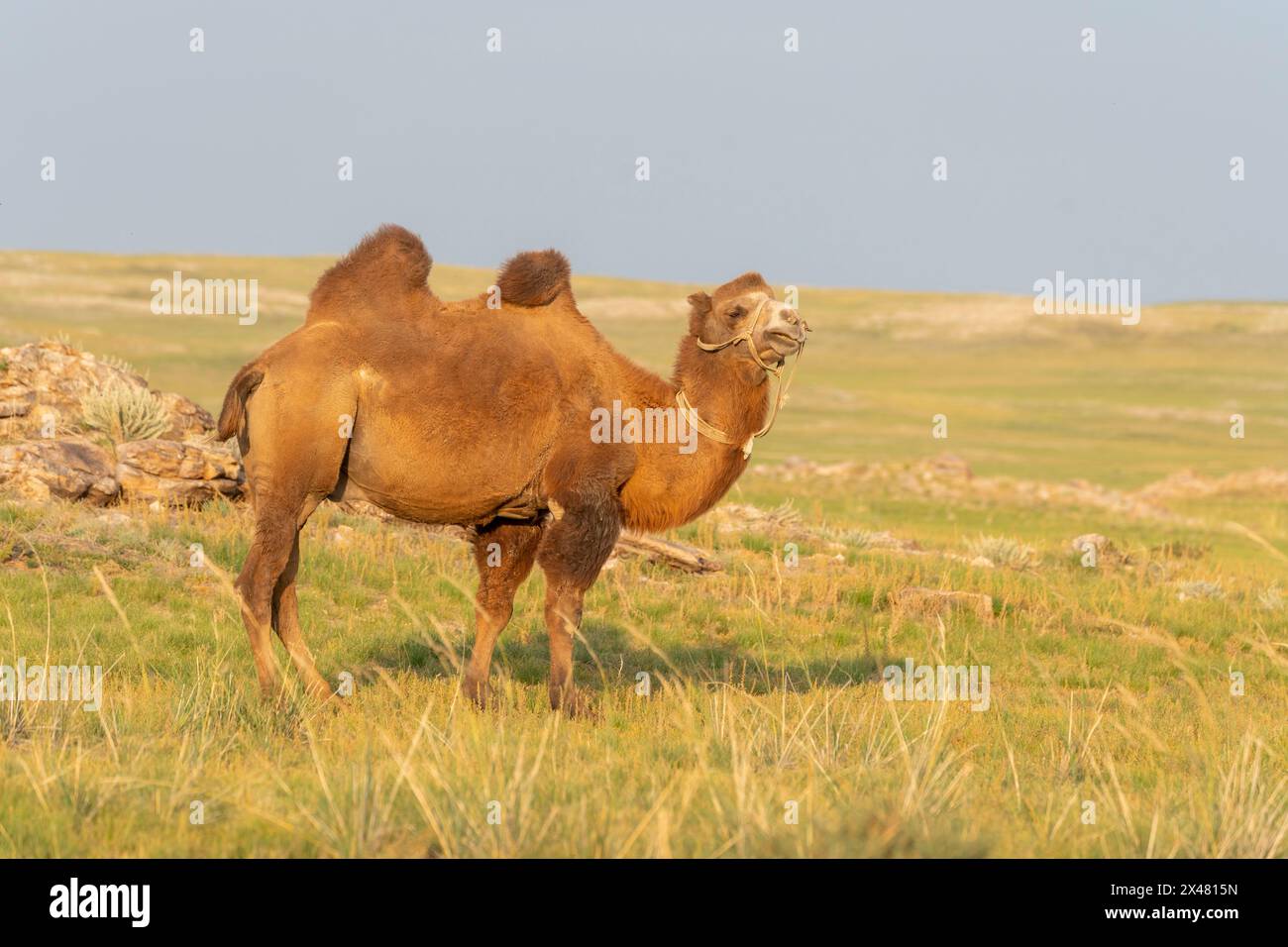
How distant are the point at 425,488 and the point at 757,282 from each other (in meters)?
2.50

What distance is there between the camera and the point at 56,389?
56.7ft

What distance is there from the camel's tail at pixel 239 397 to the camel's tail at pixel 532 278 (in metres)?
1.67

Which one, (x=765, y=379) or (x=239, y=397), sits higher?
(x=765, y=379)

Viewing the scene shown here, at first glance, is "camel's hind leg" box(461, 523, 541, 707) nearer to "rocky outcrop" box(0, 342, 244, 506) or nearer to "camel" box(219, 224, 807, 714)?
"camel" box(219, 224, 807, 714)

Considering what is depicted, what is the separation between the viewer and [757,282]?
931 centimetres

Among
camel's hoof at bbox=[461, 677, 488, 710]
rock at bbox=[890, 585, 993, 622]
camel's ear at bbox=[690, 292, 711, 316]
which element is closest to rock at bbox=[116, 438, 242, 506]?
camel's hoof at bbox=[461, 677, 488, 710]

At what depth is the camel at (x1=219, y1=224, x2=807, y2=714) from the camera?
8789 mm

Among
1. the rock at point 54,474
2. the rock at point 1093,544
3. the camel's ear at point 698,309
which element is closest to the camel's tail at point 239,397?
the camel's ear at point 698,309

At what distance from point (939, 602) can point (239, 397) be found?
24.2ft

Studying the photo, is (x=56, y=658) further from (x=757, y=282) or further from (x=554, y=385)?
(x=757, y=282)

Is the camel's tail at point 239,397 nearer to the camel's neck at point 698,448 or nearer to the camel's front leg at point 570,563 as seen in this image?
the camel's front leg at point 570,563

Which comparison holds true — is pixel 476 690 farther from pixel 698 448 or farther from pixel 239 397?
pixel 239 397

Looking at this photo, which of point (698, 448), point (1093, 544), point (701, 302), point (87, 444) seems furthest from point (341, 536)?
point (1093, 544)
